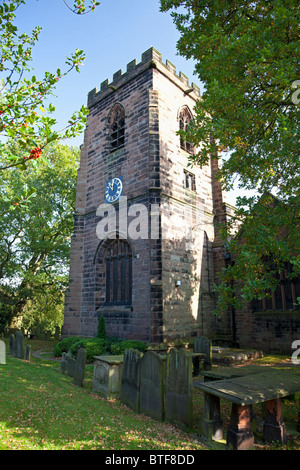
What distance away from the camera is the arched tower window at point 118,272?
534 inches

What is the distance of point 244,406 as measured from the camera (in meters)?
4.37

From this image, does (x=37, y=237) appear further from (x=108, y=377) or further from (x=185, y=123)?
(x=108, y=377)

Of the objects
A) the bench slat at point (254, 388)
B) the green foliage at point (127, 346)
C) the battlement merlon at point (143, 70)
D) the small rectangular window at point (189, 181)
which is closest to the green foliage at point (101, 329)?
the green foliage at point (127, 346)

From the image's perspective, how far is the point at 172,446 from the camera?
442 cm

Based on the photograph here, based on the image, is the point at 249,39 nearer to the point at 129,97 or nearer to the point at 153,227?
the point at 153,227

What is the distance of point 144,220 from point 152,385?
7856 mm

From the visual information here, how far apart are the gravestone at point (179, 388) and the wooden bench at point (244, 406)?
456 mm

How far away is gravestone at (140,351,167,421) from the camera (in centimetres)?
569

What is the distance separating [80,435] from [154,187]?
981 centimetres

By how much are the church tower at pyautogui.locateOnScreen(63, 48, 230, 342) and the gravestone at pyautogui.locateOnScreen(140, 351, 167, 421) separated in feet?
17.4

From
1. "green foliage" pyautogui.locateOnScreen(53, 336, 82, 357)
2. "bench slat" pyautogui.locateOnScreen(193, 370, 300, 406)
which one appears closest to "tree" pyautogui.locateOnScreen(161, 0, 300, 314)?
"bench slat" pyautogui.locateOnScreen(193, 370, 300, 406)

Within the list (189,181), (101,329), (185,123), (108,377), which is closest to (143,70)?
(185,123)

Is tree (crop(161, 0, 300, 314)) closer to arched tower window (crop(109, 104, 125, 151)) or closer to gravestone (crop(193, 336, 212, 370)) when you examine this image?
gravestone (crop(193, 336, 212, 370))
